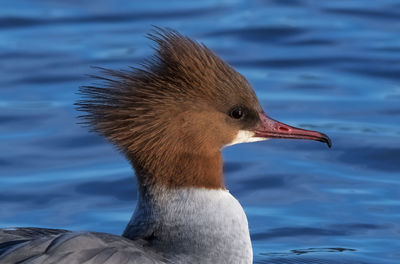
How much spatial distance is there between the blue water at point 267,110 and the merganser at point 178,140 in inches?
61.0

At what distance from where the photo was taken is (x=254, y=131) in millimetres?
6379

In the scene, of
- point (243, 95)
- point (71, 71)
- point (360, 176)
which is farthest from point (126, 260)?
point (71, 71)

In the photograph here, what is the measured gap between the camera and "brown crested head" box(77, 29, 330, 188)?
5.98 metres

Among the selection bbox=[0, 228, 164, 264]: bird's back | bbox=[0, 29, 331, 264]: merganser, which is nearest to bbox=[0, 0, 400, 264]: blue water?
bbox=[0, 29, 331, 264]: merganser

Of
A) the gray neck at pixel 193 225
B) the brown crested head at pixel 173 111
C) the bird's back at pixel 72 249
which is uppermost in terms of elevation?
the brown crested head at pixel 173 111

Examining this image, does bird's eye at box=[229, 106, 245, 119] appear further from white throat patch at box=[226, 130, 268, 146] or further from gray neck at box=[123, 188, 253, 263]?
gray neck at box=[123, 188, 253, 263]

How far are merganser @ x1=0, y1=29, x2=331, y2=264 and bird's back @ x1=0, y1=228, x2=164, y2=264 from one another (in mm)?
202

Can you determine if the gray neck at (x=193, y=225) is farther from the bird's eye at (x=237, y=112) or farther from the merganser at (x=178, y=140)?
the bird's eye at (x=237, y=112)

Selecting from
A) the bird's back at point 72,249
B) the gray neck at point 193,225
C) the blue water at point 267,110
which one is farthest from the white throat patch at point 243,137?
the blue water at point 267,110

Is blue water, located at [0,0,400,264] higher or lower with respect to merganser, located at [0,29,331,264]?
higher

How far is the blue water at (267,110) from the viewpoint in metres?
8.23

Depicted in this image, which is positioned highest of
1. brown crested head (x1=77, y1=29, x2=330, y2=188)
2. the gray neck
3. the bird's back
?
brown crested head (x1=77, y1=29, x2=330, y2=188)

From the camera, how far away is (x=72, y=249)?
5402 mm

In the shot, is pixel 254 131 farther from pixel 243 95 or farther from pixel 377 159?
pixel 377 159
